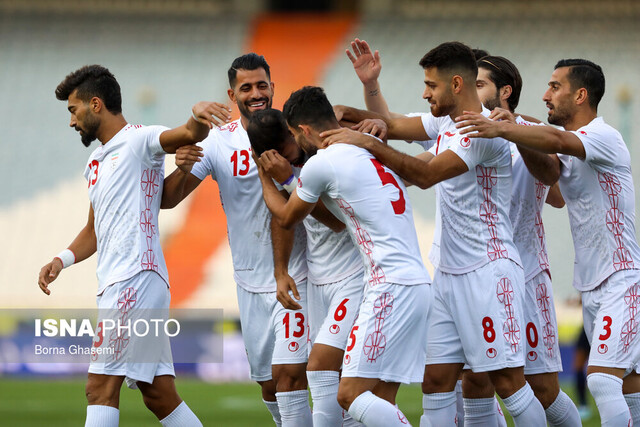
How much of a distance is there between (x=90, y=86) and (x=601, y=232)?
11.4ft

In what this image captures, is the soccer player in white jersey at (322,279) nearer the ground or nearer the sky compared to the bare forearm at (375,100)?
nearer the ground

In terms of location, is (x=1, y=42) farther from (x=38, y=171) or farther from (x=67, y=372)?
(x=67, y=372)

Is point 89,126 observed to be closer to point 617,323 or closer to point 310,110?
point 310,110

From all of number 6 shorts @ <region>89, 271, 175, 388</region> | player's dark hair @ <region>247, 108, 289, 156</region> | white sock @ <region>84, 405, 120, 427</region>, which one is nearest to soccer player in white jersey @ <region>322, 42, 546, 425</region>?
player's dark hair @ <region>247, 108, 289, 156</region>

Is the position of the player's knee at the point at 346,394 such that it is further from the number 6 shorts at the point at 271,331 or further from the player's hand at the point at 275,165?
the player's hand at the point at 275,165

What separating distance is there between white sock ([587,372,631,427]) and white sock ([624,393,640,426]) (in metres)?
0.36

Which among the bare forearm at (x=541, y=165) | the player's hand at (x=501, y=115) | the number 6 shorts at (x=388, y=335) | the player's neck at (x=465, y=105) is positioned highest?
the player's neck at (x=465, y=105)

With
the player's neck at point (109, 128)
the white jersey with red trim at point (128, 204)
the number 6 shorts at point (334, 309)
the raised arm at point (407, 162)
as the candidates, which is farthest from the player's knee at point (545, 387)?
the player's neck at point (109, 128)

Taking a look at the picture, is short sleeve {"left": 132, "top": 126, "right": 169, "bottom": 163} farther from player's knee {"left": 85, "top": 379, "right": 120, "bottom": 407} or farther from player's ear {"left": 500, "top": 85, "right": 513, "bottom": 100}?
player's ear {"left": 500, "top": 85, "right": 513, "bottom": 100}

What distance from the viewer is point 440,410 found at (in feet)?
19.3

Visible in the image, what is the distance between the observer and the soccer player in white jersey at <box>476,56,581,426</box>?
628 centimetres

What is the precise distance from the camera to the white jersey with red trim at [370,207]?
5.38 m

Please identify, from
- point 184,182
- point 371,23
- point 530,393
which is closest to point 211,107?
point 184,182

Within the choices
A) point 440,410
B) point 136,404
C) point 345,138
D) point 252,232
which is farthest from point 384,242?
point 136,404
